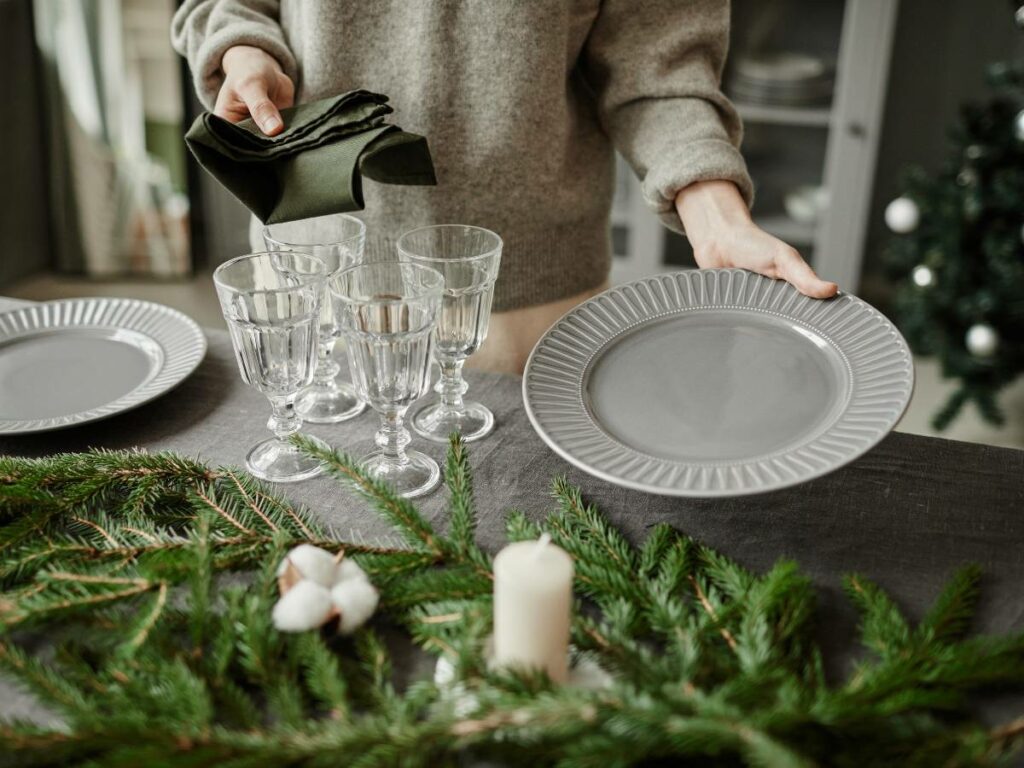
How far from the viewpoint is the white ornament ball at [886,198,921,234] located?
2.22 metres

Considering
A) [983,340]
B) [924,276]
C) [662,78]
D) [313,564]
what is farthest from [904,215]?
[313,564]

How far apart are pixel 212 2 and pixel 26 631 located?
0.85 meters

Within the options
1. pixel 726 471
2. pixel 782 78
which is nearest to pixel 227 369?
pixel 726 471

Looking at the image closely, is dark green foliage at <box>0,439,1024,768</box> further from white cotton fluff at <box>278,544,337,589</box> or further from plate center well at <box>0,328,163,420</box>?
plate center well at <box>0,328,163,420</box>

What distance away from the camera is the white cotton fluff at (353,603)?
0.68 meters

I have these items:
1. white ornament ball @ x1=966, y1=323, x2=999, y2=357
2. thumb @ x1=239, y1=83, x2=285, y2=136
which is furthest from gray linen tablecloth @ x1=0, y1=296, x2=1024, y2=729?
white ornament ball @ x1=966, y1=323, x2=999, y2=357

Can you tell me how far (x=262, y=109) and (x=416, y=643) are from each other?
0.57 metres

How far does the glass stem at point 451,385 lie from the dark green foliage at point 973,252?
1497 mm

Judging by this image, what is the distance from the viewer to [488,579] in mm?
725

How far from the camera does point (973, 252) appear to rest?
2170 millimetres

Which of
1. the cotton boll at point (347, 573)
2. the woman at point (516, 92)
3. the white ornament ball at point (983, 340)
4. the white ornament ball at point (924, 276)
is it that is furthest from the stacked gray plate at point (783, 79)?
the cotton boll at point (347, 573)

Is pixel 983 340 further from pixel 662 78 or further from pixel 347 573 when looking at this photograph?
pixel 347 573

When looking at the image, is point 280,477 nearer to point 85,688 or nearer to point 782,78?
point 85,688

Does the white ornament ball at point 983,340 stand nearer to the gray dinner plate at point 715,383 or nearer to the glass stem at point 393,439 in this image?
the gray dinner plate at point 715,383
